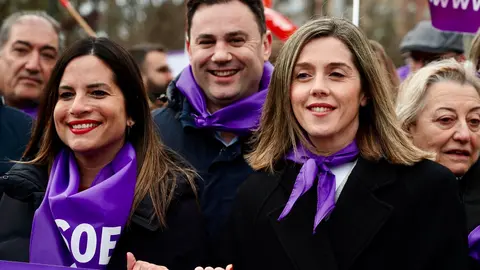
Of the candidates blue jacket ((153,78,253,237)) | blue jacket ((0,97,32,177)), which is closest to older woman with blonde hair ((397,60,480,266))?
blue jacket ((153,78,253,237))

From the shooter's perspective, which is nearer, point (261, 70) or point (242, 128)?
point (242, 128)

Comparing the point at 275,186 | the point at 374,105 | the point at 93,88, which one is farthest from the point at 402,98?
the point at 93,88

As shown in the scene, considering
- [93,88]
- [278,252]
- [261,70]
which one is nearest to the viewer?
[278,252]

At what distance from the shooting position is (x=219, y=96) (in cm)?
480

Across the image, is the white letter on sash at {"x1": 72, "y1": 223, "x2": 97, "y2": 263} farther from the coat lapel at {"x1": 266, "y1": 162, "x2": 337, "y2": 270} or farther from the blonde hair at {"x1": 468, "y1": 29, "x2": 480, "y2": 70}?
the blonde hair at {"x1": 468, "y1": 29, "x2": 480, "y2": 70}

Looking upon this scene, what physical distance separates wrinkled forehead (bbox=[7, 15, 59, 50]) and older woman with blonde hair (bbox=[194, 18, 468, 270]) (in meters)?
2.85

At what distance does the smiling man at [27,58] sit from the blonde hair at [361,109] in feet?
9.08

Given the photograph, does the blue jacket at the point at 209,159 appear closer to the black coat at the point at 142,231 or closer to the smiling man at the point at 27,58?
the black coat at the point at 142,231

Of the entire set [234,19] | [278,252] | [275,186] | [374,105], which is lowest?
[278,252]

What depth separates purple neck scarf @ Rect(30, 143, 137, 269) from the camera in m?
4.01

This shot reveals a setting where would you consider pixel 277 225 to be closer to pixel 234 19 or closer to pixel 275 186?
pixel 275 186

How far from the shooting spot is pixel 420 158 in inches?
151

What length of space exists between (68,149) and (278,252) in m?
1.30

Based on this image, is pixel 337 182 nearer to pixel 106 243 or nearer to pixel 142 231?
pixel 142 231
